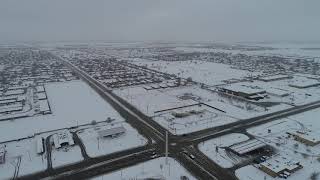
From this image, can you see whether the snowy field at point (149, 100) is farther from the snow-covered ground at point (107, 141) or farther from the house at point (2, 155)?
the house at point (2, 155)

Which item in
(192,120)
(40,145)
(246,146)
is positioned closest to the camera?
(246,146)

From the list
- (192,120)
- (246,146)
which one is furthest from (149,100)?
(246,146)

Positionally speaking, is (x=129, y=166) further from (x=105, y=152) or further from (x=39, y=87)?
(x=39, y=87)

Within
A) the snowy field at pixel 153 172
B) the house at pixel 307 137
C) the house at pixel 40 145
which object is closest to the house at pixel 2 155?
the house at pixel 40 145

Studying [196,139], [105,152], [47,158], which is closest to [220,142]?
[196,139]

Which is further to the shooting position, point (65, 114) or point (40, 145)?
point (65, 114)

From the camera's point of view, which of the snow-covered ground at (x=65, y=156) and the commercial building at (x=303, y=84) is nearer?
the snow-covered ground at (x=65, y=156)

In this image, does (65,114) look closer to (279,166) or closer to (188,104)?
(188,104)
